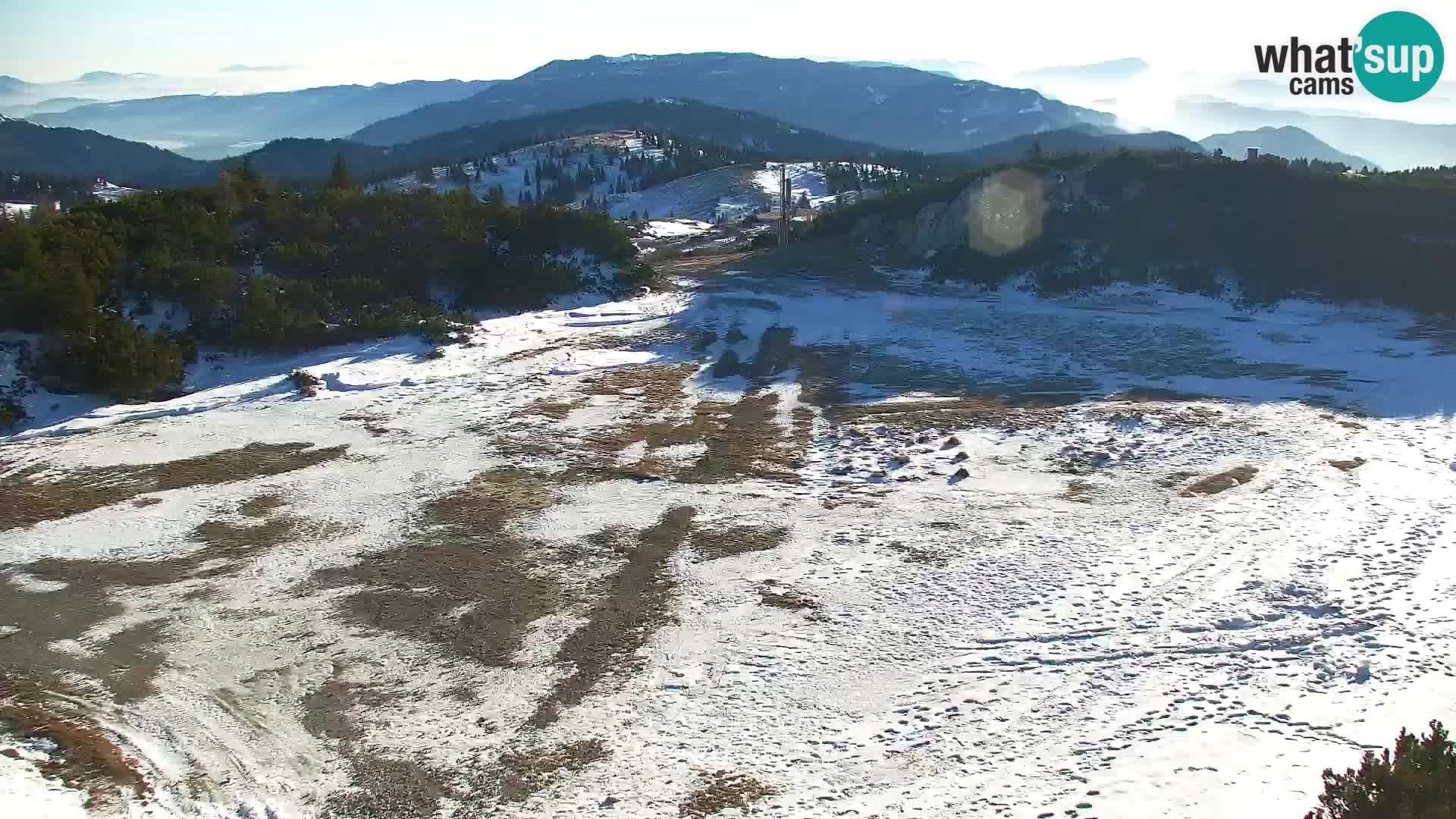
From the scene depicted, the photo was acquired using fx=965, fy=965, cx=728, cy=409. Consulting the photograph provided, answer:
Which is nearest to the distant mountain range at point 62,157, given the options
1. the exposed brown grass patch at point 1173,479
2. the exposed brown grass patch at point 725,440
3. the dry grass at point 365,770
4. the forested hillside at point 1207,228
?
the forested hillside at point 1207,228

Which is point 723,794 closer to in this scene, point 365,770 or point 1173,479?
point 365,770

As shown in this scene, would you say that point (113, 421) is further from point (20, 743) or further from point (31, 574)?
A: point (20, 743)

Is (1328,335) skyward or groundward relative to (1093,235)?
groundward

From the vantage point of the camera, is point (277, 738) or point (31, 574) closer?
point (277, 738)

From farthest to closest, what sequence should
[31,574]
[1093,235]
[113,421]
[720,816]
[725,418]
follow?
[1093,235], [725,418], [113,421], [31,574], [720,816]

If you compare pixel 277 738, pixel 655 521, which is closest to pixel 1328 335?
pixel 655 521

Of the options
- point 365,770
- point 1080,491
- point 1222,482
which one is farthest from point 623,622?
point 1222,482

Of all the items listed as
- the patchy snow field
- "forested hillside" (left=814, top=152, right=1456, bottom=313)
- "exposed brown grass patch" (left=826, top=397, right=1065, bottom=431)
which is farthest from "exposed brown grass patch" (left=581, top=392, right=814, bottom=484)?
"forested hillside" (left=814, top=152, right=1456, bottom=313)
